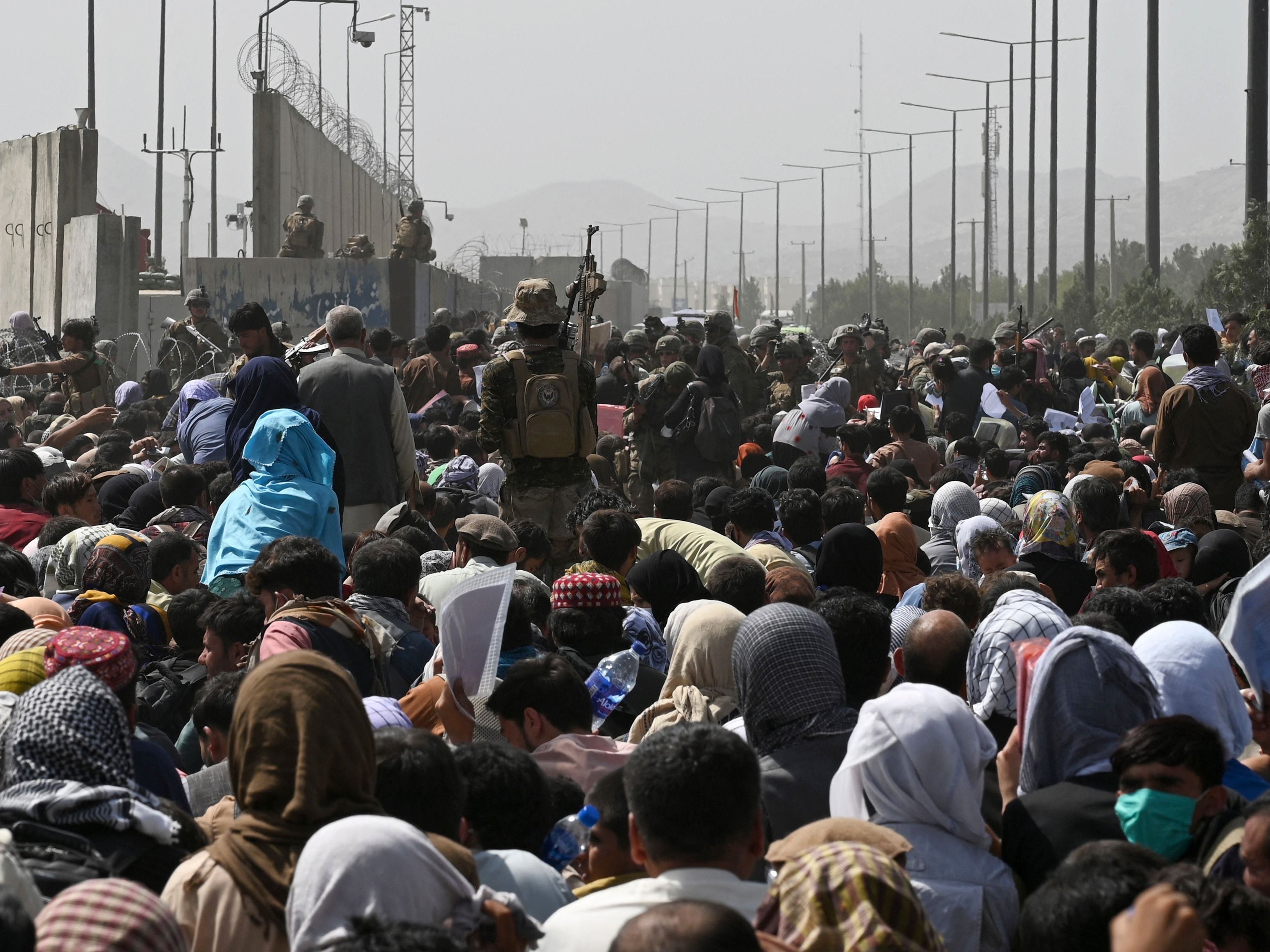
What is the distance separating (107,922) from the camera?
97.8 inches

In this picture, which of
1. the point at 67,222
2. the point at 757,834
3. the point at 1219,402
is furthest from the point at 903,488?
the point at 67,222

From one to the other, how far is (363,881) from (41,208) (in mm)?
18747

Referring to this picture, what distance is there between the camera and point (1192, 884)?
268cm

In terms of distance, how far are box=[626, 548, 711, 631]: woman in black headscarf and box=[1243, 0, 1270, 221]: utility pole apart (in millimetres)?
13203

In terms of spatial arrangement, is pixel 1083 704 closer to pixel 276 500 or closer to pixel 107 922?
pixel 107 922

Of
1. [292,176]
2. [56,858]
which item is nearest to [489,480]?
[56,858]

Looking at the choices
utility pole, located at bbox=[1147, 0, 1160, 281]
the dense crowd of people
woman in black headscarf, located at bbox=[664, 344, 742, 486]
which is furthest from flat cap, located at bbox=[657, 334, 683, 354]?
utility pole, located at bbox=[1147, 0, 1160, 281]

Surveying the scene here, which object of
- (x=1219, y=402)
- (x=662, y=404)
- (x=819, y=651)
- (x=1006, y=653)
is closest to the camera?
(x=819, y=651)

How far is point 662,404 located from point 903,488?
12.3 ft

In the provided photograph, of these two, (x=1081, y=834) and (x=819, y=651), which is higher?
(x=819, y=651)

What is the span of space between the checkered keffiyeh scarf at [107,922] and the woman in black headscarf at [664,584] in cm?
331

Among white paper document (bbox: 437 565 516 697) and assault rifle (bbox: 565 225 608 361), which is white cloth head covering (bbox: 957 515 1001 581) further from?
assault rifle (bbox: 565 225 608 361)

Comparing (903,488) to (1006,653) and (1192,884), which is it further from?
(1192,884)

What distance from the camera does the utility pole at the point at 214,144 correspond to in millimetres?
44594
